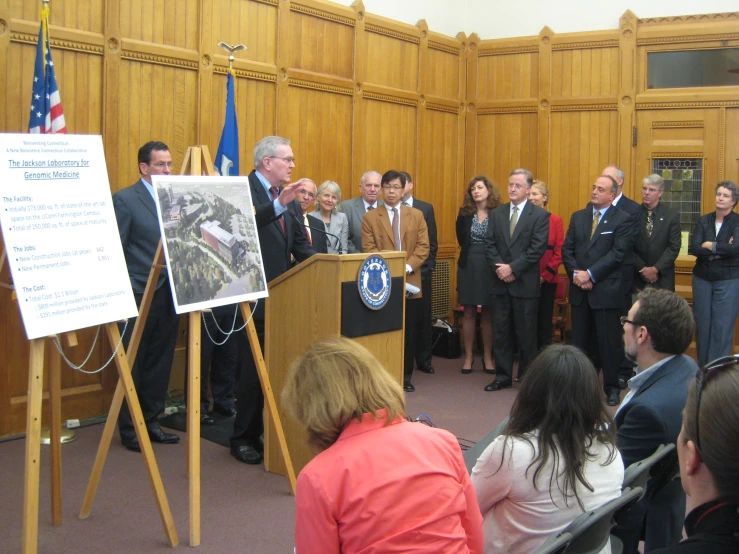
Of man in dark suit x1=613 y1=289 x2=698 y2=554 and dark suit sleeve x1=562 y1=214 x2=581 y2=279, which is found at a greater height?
dark suit sleeve x1=562 y1=214 x2=581 y2=279

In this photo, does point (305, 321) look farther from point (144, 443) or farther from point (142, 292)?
point (142, 292)

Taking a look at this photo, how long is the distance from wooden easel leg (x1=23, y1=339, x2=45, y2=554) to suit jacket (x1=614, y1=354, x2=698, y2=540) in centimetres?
193

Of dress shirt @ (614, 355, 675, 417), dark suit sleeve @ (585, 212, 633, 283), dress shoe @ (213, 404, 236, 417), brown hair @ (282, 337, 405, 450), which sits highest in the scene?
dark suit sleeve @ (585, 212, 633, 283)

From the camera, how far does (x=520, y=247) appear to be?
236 inches

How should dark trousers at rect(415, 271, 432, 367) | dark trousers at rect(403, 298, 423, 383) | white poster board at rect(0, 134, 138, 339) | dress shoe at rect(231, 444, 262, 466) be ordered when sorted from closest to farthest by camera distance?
white poster board at rect(0, 134, 138, 339) < dress shoe at rect(231, 444, 262, 466) < dark trousers at rect(403, 298, 423, 383) < dark trousers at rect(415, 271, 432, 367)

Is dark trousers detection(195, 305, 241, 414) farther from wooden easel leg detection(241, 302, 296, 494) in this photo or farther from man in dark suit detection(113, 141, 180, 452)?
wooden easel leg detection(241, 302, 296, 494)

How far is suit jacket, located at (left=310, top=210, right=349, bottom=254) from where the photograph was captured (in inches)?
234

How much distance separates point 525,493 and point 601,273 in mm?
4010

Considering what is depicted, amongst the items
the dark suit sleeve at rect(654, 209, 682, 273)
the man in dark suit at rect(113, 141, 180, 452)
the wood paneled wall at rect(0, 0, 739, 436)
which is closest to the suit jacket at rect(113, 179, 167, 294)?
the man in dark suit at rect(113, 141, 180, 452)

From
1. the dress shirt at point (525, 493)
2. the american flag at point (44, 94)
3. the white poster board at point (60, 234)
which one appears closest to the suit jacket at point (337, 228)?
the american flag at point (44, 94)

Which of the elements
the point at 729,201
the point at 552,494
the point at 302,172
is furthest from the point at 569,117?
the point at 552,494

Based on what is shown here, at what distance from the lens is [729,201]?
6.11 m

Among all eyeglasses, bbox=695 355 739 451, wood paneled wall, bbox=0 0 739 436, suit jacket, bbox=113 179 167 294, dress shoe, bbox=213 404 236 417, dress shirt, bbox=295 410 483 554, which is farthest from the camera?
dress shoe, bbox=213 404 236 417

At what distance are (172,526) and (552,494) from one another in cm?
180
